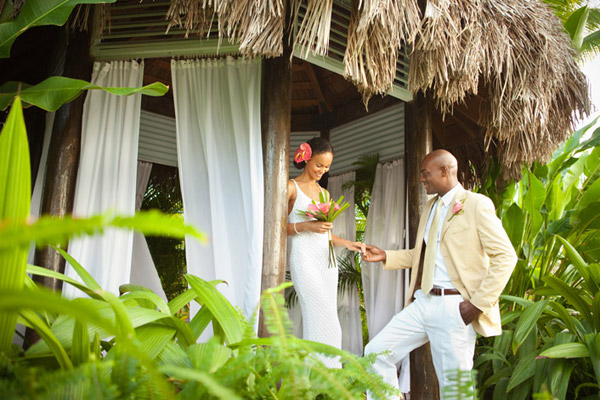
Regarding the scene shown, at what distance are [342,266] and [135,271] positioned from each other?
214 centimetres

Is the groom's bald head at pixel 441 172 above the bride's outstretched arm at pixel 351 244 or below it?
above

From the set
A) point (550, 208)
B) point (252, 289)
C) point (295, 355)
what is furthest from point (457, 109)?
point (295, 355)

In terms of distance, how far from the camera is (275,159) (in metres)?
3.19

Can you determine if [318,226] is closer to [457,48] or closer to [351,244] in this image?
[351,244]

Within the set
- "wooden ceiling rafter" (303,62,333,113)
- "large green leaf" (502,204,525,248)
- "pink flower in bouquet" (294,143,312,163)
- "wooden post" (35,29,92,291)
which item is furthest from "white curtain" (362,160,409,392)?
"wooden post" (35,29,92,291)

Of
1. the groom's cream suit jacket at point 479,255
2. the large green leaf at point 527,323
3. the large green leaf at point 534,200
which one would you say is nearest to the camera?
the groom's cream suit jacket at point 479,255

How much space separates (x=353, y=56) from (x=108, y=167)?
65.9 inches

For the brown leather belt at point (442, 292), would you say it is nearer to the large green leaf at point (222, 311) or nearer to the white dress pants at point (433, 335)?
the white dress pants at point (433, 335)

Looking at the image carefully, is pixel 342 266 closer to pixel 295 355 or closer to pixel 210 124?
pixel 210 124

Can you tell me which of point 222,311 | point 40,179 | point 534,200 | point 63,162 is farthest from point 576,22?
point 222,311

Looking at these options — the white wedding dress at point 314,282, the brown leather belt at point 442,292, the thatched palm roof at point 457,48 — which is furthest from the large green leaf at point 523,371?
the thatched palm roof at point 457,48

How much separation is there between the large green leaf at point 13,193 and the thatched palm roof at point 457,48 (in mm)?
2006

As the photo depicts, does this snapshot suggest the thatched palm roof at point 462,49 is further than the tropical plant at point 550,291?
No

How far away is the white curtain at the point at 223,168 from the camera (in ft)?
9.98
